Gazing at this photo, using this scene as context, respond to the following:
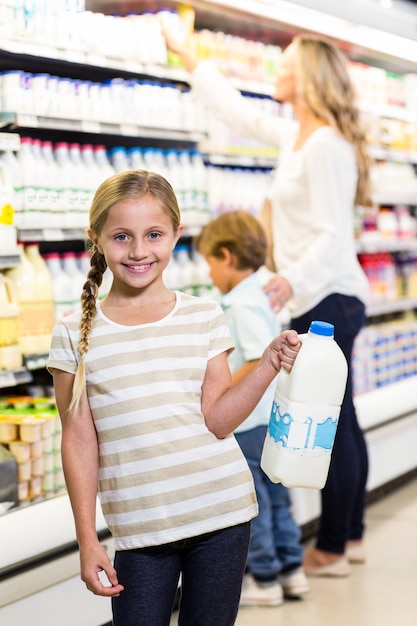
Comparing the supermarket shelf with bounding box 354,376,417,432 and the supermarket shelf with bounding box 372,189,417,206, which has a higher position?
the supermarket shelf with bounding box 372,189,417,206

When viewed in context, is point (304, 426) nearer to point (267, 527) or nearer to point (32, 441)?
point (32, 441)

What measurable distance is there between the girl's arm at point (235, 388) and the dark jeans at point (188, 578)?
218 millimetres

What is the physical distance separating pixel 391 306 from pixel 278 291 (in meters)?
2.44

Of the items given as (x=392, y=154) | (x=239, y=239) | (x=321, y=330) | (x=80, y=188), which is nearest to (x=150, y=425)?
(x=321, y=330)

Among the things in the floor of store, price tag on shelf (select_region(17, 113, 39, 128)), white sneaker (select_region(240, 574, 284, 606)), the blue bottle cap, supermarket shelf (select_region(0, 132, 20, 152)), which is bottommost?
the floor of store

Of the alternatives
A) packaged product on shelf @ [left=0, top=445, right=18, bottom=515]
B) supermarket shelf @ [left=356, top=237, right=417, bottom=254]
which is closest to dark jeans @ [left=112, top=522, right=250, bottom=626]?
packaged product on shelf @ [left=0, top=445, right=18, bottom=515]

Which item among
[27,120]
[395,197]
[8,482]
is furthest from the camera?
[395,197]

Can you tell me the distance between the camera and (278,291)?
335 centimetres

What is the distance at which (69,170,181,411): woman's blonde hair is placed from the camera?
1.90m

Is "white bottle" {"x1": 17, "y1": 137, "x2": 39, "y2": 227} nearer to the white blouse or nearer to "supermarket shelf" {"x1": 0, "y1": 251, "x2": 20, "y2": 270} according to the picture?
"supermarket shelf" {"x1": 0, "y1": 251, "x2": 20, "y2": 270}

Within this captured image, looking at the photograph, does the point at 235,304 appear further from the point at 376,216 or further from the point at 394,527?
the point at 376,216

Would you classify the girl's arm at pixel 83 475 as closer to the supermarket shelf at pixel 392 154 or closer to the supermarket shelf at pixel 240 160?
the supermarket shelf at pixel 240 160

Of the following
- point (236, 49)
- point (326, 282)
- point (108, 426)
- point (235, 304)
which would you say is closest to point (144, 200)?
point (108, 426)

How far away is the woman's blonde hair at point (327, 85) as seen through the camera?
363 cm
